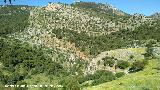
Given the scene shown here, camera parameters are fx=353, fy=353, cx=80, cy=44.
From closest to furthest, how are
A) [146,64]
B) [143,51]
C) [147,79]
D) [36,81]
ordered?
[147,79]
[146,64]
[143,51]
[36,81]

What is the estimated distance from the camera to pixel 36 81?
172250mm

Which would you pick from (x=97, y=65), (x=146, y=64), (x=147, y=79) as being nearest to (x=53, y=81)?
(x=97, y=65)

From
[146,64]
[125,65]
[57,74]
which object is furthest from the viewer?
[57,74]

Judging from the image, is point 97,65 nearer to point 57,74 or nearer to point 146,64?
point 146,64

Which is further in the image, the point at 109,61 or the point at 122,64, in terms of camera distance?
the point at 109,61

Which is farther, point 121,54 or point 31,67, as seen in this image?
point 31,67

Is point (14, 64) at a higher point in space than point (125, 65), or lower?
lower

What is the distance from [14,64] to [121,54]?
101881mm

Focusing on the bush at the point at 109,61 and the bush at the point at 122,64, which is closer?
the bush at the point at 122,64

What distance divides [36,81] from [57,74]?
60.7 ft

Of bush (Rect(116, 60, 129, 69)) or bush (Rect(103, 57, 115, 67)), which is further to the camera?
bush (Rect(103, 57, 115, 67))

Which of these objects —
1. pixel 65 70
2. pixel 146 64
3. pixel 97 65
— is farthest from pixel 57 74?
pixel 146 64

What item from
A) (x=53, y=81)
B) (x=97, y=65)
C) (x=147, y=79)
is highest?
(x=147, y=79)

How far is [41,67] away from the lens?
196750 millimetres
